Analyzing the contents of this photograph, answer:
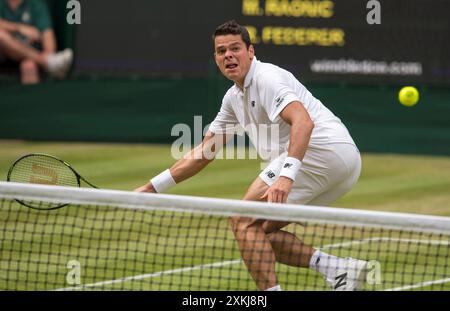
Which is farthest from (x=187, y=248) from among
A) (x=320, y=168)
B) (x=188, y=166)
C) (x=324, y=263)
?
(x=320, y=168)

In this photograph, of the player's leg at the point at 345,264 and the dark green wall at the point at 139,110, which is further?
the dark green wall at the point at 139,110

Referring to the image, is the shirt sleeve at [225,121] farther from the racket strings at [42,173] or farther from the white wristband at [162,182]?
the racket strings at [42,173]

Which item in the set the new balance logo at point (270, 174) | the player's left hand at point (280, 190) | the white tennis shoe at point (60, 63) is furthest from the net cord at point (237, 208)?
the white tennis shoe at point (60, 63)

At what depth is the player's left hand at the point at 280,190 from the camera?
6.71 metres

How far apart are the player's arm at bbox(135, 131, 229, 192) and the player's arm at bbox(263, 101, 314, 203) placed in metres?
1.02

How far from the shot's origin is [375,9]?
14.8 m

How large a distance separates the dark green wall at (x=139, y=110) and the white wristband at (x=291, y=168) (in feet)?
28.2

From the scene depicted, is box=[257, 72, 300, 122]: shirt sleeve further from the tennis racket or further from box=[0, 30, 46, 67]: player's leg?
box=[0, 30, 46, 67]: player's leg

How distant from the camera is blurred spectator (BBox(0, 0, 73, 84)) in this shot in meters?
15.8

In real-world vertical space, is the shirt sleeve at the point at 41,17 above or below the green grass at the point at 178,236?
above

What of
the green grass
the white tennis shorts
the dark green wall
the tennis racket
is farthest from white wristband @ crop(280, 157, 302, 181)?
the dark green wall

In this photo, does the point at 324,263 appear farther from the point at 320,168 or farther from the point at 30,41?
the point at 30,41
